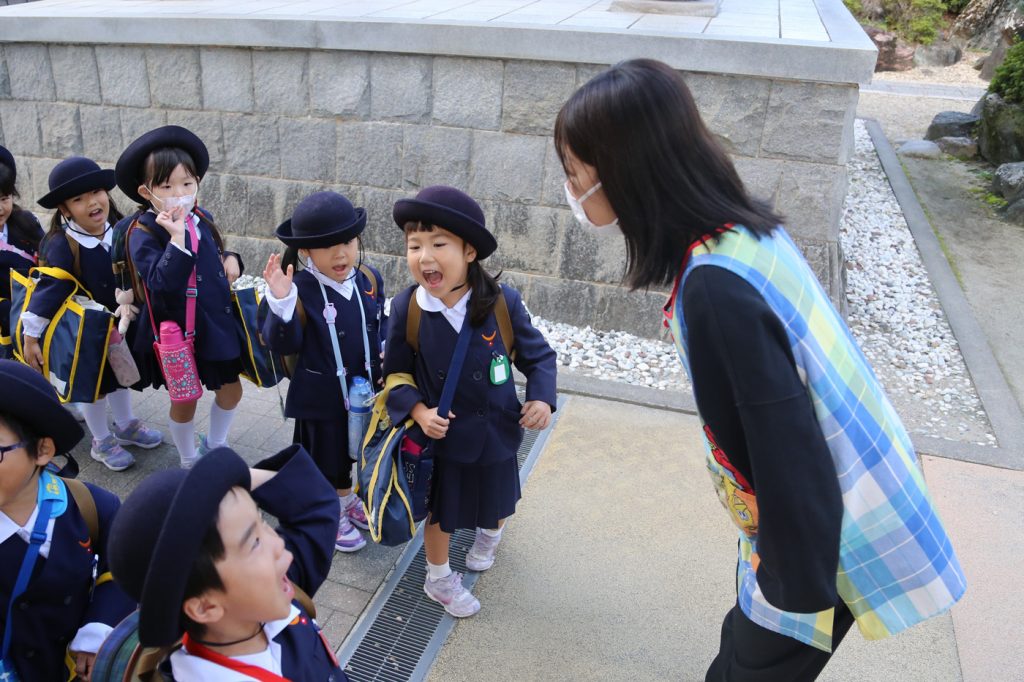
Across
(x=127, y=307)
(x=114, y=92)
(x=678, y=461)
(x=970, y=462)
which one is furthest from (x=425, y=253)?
(x=114, y=92)

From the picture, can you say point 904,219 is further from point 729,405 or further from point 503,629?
point 729,405

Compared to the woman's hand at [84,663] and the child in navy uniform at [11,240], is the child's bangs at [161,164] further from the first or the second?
the woman's hand at [84,663]

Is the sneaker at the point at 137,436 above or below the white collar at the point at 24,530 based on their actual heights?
below

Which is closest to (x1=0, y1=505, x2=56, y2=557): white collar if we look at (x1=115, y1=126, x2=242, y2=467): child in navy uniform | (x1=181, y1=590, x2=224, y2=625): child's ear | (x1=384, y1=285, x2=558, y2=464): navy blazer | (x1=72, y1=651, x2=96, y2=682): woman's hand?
(x1=72, y1=651, x2=96, y2=682): woman's hand

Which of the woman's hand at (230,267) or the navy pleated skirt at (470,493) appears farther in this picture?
the woman's hand at (230,267)

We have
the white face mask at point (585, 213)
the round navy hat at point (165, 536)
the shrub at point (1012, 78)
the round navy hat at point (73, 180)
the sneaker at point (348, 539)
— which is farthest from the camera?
the shrub at point (1012, 78)

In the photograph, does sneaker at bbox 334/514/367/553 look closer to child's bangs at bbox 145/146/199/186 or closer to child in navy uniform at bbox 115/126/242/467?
child in navy uniform at bbox 115/126/242/467

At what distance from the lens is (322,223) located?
8.87ft

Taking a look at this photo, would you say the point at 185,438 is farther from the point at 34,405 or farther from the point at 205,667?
the point at 205,667

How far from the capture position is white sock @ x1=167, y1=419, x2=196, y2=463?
3.43 meters

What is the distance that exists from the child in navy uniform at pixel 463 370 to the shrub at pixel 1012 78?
8869 millimetres

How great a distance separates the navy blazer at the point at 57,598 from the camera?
5.79 ft

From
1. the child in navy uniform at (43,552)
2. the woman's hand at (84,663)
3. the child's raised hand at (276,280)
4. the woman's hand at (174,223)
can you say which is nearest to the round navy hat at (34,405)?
the child in navy uniform at (43,552)

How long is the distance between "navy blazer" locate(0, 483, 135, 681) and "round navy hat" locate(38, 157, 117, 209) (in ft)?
5.92
